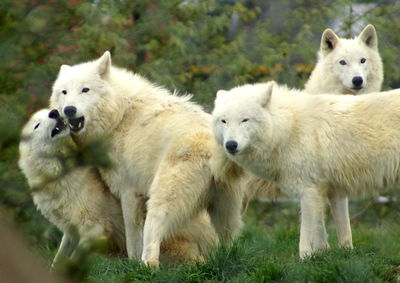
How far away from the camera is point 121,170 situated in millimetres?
6680

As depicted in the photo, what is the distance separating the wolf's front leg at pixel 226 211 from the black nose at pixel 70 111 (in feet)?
4.94

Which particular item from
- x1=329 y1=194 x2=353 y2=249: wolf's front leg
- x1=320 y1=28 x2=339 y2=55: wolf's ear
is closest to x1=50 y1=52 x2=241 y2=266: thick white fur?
x1=329 y1=194 x2=353 y2=249: wolf's front leg

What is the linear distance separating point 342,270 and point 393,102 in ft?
5.55

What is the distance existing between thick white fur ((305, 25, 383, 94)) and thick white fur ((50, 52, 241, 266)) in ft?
5.79

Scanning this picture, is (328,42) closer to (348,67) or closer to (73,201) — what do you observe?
(348,67)

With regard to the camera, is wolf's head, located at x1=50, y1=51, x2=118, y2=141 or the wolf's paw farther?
wolf's head, located at x1=50, y1=51, x2=118, y2=141

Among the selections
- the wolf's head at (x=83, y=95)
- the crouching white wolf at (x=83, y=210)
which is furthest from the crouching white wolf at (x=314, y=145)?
the wolf's head at (x=83, y=95)

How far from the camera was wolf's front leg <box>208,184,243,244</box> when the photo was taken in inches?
251

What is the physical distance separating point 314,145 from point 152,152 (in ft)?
4.65

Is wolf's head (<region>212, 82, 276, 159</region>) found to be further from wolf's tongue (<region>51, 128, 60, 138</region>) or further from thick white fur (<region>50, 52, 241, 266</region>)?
wolf's tongue (<region>51, 128, 60, 138</region>)

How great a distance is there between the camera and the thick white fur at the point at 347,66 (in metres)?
7.75

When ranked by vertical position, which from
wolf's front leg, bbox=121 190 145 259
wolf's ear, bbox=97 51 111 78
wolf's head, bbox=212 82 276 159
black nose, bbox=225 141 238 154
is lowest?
wolf's front leg, bbox=121 190 145 259

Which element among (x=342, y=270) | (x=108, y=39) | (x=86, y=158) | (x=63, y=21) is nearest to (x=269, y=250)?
(x=342, y=270)

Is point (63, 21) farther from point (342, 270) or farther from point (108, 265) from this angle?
point (108, 265)
